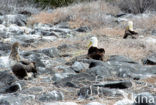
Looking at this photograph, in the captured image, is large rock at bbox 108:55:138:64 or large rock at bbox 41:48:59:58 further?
large rock at bbox 41:48:59:58

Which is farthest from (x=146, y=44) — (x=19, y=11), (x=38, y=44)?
(x=19, y=11)

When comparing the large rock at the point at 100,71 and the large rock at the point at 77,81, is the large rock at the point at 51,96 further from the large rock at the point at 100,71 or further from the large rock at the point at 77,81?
→ the large rock at the point at 100,71

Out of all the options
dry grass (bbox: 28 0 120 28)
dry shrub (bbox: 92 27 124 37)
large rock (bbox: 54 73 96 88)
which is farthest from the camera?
dry grass (bbox: 28 0 120 28)

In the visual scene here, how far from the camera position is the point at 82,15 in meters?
13.7

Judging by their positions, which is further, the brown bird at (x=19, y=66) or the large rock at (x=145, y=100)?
the brown bird at (x=19, y=66)

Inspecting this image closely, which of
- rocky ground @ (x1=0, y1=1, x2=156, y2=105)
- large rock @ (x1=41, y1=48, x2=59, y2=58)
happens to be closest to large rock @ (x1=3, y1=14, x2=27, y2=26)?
rocky ground @ (x1=0, y1=1, x2=156, y2=105)

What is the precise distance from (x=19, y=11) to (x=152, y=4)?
6.79 meters

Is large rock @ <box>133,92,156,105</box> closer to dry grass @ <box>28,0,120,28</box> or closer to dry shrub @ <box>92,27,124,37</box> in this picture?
dry shrub @ <box>92,27,124,37</box>

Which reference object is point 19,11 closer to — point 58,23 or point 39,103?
point 58,23

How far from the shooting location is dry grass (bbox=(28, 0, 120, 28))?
12297mm

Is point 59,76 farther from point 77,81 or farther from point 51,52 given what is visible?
point 51,52

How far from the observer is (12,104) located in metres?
3.81

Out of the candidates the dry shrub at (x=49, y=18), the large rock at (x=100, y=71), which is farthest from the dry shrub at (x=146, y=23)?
the large rock at (x=100, y=71)

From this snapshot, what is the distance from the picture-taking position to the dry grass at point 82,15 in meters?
12.3
